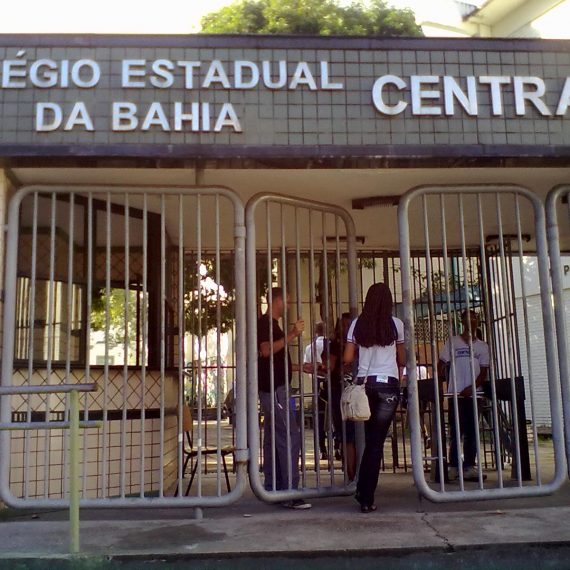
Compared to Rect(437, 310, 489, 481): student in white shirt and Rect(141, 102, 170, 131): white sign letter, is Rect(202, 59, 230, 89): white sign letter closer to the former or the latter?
Rect(141, 102, 170, 131): white sign letter

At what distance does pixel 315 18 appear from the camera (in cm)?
1922

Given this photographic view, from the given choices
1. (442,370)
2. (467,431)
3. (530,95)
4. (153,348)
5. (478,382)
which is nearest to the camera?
(530,95)

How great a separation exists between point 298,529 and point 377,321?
1.71 meters

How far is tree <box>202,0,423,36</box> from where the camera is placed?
19.1 m

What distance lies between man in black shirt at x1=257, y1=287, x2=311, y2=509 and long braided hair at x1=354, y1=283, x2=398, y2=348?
1.89ft

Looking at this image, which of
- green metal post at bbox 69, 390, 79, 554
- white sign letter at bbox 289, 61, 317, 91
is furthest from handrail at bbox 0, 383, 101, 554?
white sign letter at bbox 289, 61, 317, 91

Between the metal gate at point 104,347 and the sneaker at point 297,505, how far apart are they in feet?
1.80

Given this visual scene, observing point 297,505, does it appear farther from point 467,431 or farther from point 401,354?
point 467,431

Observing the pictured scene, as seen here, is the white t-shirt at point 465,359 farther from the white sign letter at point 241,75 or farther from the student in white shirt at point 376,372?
the white sign letter at point 241,75

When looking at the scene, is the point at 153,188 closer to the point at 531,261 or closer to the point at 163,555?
the point at 163,555

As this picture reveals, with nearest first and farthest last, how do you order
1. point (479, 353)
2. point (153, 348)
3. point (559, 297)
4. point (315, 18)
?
1. point (559, 297)
2. point (153, 348)
3. point (479, 353)
4. point (315, 18)

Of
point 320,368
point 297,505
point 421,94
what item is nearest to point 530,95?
point 421,94

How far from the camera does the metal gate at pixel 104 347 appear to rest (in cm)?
534

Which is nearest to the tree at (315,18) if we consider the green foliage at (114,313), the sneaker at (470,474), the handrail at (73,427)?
the green foliage at (114,313)
